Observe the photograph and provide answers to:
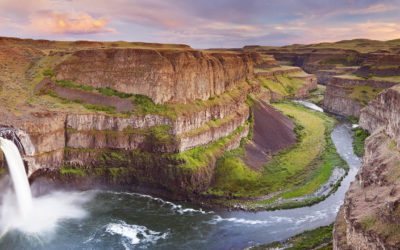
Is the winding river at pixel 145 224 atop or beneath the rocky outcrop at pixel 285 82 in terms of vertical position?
beneath

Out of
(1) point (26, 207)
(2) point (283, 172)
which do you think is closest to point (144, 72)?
(1) point (26, 207)

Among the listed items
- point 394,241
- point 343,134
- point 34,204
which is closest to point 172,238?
point 34,204

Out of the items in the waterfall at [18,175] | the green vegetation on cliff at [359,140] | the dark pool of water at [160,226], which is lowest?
the dark pool of water at [160,226]

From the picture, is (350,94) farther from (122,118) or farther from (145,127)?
(122,118)

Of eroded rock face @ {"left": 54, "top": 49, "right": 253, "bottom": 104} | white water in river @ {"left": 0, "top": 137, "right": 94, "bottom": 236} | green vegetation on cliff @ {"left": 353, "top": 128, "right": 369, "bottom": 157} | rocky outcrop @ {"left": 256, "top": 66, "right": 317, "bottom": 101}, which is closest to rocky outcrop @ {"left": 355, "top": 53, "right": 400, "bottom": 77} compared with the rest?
rocky outcrop @ {"left": 256, "top": 66, "right": 317, "bottom": 101}

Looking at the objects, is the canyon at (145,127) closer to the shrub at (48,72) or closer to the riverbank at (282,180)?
the shrub at (48,72)

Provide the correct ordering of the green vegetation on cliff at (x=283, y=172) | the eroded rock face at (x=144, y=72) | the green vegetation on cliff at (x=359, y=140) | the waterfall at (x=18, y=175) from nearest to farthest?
the waterfall at (x=18, y=175)
the green vegetation on cliff at (x=283, y=172)
the eroded rock face at (x=144, y=72)
the green vegetation on cliff at (x=359, y=140)

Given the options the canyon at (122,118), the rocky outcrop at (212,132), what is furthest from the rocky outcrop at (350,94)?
the canyon at (122,118)

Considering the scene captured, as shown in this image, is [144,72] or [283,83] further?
[283,83]
